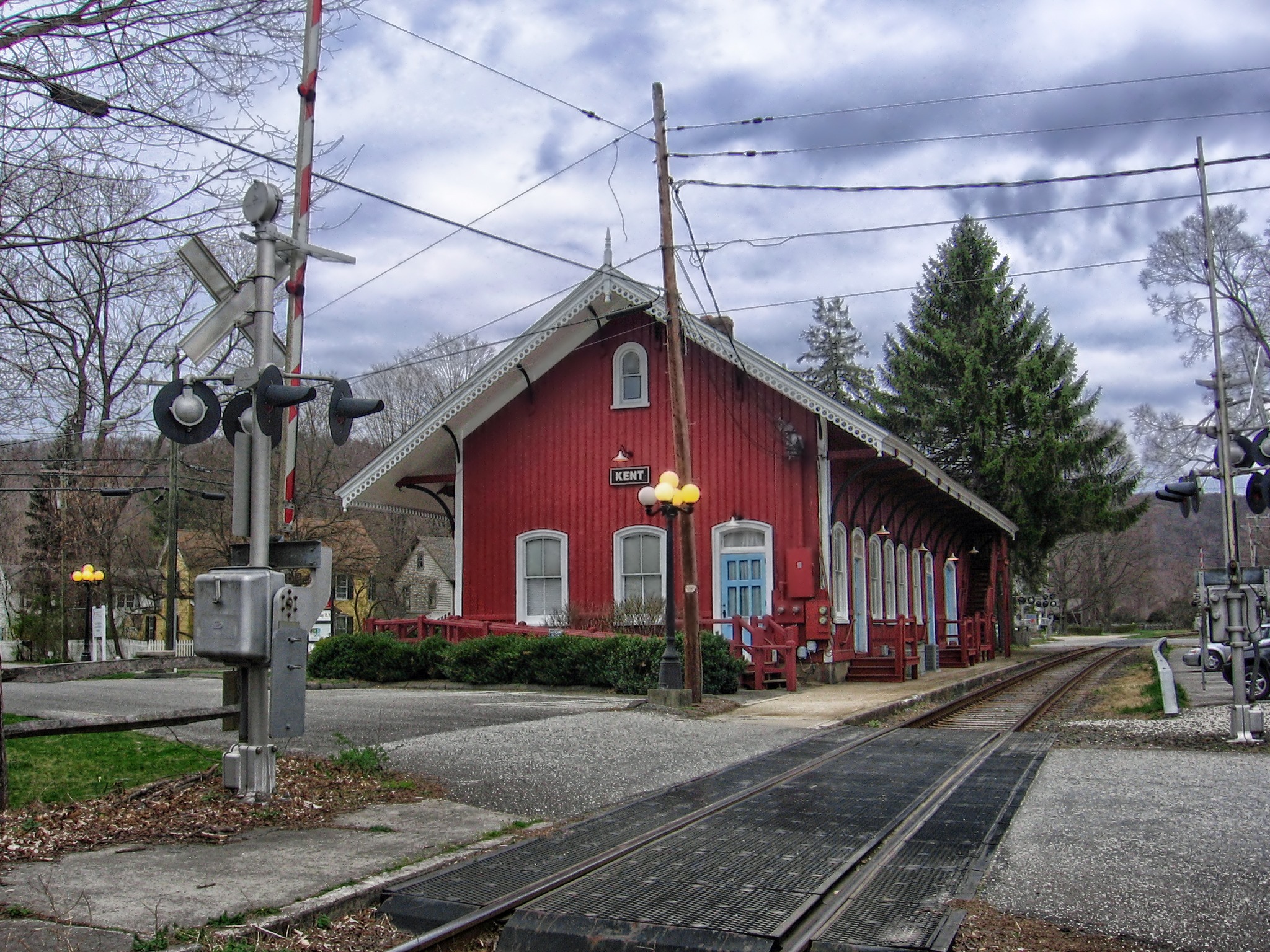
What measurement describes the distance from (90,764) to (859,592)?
1624 centimetres

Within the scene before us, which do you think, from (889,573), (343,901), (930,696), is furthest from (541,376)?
(343,901)

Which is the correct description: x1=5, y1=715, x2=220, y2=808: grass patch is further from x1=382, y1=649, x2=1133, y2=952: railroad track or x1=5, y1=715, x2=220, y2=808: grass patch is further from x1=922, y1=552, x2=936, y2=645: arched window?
x1=922, y1=552, x2=936, y2=645: arched window

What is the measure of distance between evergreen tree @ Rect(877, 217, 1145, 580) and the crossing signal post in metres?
32.2

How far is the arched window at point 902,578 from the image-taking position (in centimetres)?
2619

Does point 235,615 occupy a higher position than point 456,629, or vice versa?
point 235,615

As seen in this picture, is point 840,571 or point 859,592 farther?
point 859,592

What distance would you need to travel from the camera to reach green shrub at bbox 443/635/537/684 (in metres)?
18.5

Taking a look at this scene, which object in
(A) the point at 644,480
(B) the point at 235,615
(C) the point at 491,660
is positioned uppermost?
(A) the point at 644,480

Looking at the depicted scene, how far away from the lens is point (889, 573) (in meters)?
25.3

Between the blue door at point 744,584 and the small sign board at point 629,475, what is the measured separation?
214 centimetres

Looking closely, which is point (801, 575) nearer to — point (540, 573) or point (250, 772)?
point (540, 573)

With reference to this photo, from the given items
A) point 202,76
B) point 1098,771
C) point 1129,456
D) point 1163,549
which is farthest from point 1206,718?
point 1163,549

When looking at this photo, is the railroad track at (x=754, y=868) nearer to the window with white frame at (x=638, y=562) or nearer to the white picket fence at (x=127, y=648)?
the window with white frame at (x=638, y=562)

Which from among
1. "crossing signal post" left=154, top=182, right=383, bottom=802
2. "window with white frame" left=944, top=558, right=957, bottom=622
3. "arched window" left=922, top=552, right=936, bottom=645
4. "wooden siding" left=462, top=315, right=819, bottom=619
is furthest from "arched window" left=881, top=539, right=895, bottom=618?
"crossing signal post" left=154, top=182, right=383, bottom=802
